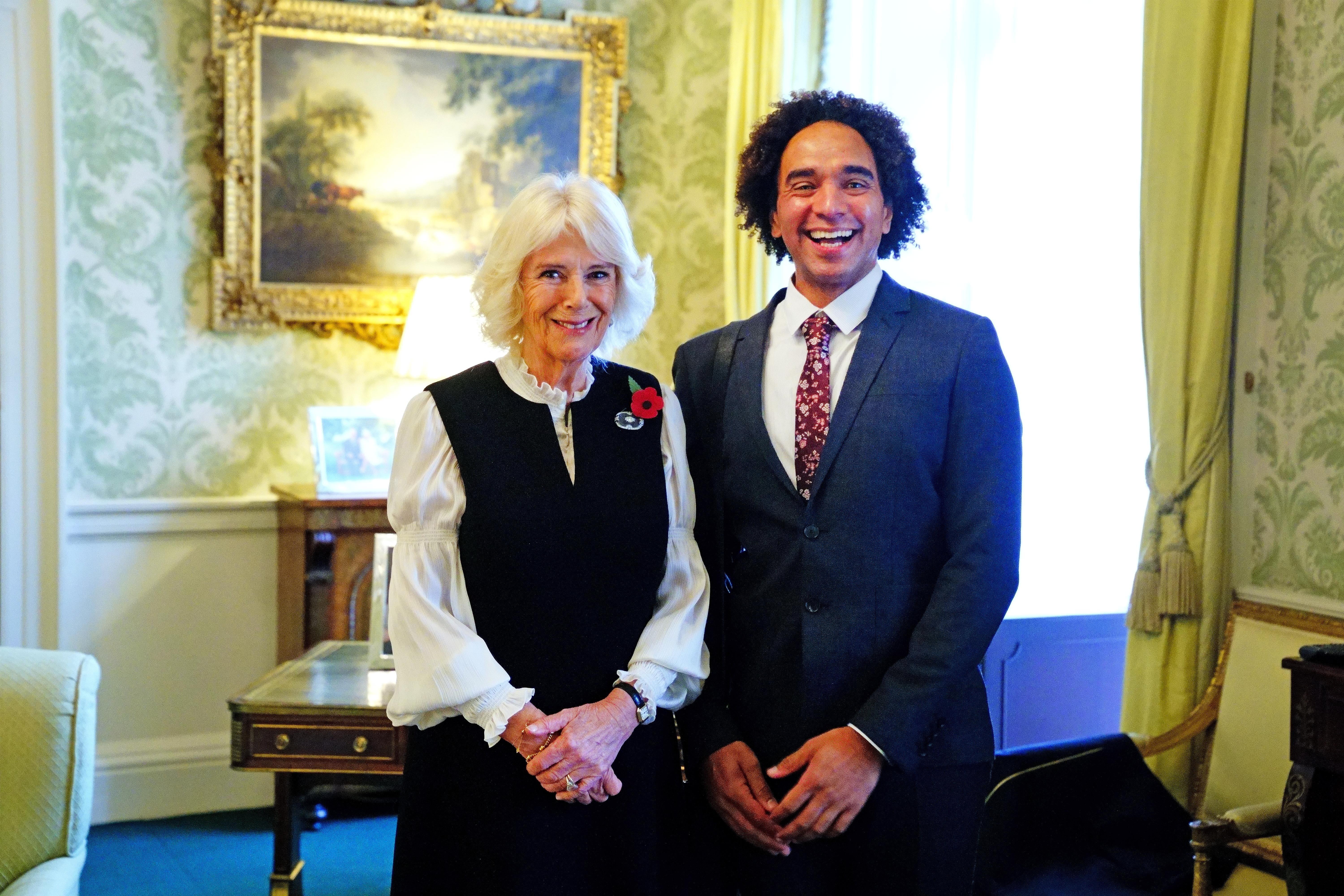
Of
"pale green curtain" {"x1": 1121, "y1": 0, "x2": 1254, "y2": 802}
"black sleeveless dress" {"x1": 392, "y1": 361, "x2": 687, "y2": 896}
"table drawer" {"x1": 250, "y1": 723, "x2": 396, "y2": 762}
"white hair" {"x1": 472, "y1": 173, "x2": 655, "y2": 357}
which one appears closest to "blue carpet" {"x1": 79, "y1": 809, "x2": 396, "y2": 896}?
"table drawer" {"x1": 250, "y1": 723, "x2": 396, "y2": 762}

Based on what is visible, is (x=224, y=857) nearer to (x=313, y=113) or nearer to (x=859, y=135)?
(x=313, y=113)

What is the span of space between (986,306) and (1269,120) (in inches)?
39.5

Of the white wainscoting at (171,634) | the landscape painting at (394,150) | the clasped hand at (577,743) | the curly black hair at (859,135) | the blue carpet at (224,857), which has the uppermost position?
the landscape painting at (394,150)

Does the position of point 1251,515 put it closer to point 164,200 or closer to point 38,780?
point 38,780

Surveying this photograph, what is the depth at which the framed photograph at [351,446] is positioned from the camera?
3973 millimetres

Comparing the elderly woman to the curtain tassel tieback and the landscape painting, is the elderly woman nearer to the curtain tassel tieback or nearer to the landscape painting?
the curtain tassel tieback

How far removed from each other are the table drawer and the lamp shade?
4.96 ft

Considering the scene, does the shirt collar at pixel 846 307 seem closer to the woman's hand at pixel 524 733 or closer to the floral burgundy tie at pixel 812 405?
the floral burgundy tie at pixel 812 405

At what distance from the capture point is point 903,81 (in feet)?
11.8

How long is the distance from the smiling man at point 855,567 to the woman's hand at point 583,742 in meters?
0.20

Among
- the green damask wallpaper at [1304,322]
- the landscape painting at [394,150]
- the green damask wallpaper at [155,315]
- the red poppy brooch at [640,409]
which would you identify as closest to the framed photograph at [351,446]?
the green damask wallpaper at [155,315]

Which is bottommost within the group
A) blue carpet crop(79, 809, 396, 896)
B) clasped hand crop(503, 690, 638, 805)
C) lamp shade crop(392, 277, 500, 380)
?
blue carpet crop(79, 809, 396, 896)

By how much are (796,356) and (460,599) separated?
26.6 inches

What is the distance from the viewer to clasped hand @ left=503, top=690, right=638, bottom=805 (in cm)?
169
